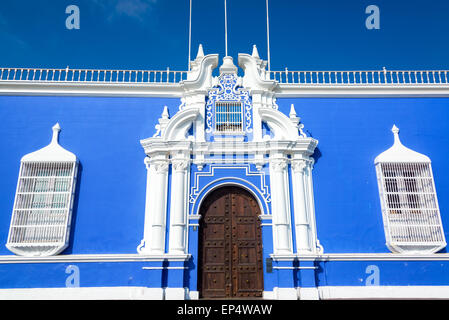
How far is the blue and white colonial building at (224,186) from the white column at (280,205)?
0.10 ft

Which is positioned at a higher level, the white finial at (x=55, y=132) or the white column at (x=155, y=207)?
the white finial at (x=55, y=132)

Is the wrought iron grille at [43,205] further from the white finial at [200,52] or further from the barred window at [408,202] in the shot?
the barred window at [408,202]

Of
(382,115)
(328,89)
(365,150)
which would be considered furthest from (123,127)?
(382,115)

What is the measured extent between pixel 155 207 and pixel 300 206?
345cm

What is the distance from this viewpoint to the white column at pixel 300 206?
7.94 meters

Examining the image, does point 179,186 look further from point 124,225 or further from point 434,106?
point 434,106

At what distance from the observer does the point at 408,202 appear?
837cm

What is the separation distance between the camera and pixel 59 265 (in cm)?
773

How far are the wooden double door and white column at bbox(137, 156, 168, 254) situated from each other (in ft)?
3.09

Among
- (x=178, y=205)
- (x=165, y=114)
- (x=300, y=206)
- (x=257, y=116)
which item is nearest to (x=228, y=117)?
(x=257, y=116)

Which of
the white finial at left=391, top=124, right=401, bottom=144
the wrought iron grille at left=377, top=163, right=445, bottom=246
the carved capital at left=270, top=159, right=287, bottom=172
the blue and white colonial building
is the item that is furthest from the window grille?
the white finial at left=391, top=124, right=401, bottom=144

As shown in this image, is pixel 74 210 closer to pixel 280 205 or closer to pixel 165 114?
pixel 165 114

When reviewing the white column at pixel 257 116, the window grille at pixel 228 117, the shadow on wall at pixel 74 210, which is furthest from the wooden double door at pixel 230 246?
the shadow on wall at pixel 74 210

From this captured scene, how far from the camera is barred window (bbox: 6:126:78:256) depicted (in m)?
7.84
